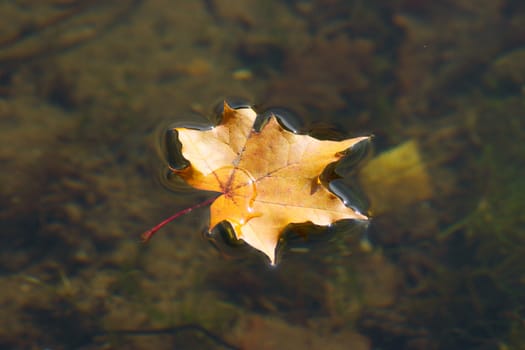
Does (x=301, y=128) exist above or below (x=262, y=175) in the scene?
above

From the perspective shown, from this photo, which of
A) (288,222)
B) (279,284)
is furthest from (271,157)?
(279,284)

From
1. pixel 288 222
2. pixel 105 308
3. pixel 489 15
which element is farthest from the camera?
pixel 489 15

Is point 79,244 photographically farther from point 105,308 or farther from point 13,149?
point 13,149

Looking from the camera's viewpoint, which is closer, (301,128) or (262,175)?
(262,175)

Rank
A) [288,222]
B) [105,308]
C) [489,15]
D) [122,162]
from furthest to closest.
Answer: [489,15] < [122,162] < [105,308] < [288,222]

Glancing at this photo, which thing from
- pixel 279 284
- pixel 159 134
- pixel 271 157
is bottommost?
pixel 279 284
